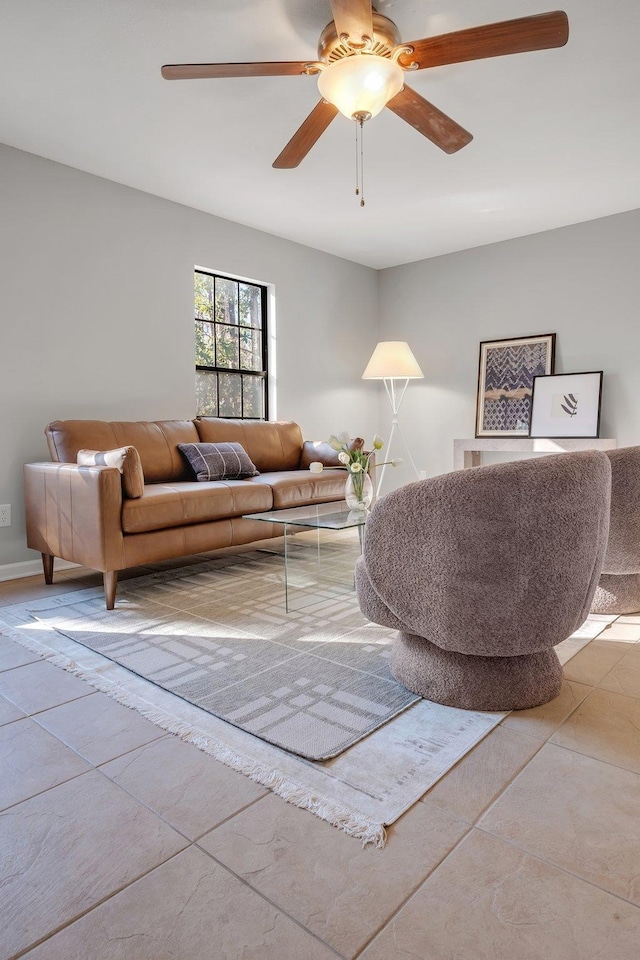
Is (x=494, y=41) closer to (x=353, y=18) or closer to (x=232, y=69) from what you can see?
(x=353, y=18)

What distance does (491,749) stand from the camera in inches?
58.5

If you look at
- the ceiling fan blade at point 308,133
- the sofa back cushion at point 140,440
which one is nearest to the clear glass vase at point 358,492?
the sofa back cushion at point 140,440

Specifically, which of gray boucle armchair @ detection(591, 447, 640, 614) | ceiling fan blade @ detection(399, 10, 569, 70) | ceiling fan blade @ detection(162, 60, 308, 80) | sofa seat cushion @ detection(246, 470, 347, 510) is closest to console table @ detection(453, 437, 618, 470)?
sofa seat cushion @ detection(246, 470, 347, 510)

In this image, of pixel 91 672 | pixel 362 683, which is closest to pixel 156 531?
→ pixel 91 672

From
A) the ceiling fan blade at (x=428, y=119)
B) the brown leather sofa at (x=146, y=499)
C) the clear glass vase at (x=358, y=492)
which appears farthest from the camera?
the clear glass vase at (x=358, y=492)

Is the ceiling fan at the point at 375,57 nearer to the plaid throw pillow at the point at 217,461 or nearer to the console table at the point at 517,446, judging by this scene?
the plaid throw pillow at the point at 217,461

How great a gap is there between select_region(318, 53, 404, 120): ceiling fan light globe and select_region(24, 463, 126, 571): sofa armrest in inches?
71.2

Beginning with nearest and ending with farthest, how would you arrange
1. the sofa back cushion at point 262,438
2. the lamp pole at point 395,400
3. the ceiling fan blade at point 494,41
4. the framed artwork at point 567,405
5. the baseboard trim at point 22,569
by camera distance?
the ceiling fan blade at point 494,41 → the baseboard trim at point 22,569 → the sofa back cushion at point 262,438 → the framed artwork at point 567,405 → the lamp pole at point 395,400

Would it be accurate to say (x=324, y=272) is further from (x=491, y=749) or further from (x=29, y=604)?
Result: (x=491, y=749)

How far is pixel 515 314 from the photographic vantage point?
16.7 ft

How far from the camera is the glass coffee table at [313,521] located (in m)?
2.57

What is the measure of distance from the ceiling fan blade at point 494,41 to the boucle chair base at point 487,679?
1.93 meters

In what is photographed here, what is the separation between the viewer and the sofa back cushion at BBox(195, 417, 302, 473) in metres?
4.13

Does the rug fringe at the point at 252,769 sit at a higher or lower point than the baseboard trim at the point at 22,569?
higher
